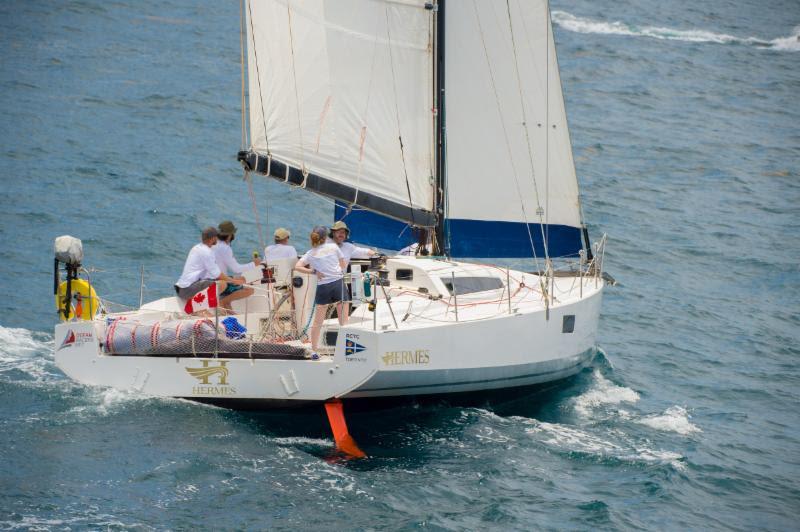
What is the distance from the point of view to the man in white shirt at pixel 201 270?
1575 centimetres

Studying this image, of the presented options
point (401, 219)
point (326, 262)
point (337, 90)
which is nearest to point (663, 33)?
point (401, 219)

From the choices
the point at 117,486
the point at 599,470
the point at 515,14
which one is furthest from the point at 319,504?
the point at 515,14

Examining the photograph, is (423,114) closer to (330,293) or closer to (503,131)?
(503,131)

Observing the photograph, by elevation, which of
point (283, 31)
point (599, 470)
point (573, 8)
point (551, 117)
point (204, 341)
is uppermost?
point (573, 8)

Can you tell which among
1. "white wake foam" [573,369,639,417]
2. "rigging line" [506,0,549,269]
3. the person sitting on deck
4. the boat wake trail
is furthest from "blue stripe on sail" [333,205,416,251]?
A: the boat wake trail

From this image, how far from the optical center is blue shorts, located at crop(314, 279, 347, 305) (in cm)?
1539

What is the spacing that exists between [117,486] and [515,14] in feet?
32.4

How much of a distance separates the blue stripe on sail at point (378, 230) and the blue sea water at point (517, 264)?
12.6ft

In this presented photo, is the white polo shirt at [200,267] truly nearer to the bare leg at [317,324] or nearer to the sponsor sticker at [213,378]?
the sponsor sticker at [213,378]

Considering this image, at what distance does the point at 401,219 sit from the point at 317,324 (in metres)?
3.04

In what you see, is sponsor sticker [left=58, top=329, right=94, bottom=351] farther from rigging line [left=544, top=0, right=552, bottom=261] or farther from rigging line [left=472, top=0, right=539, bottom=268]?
rigging line [left=544, top=0, right=552, bottom=261]

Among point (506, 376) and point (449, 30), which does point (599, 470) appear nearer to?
point (506, 376)

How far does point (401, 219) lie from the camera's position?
17.7 meters

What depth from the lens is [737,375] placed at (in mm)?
20250
